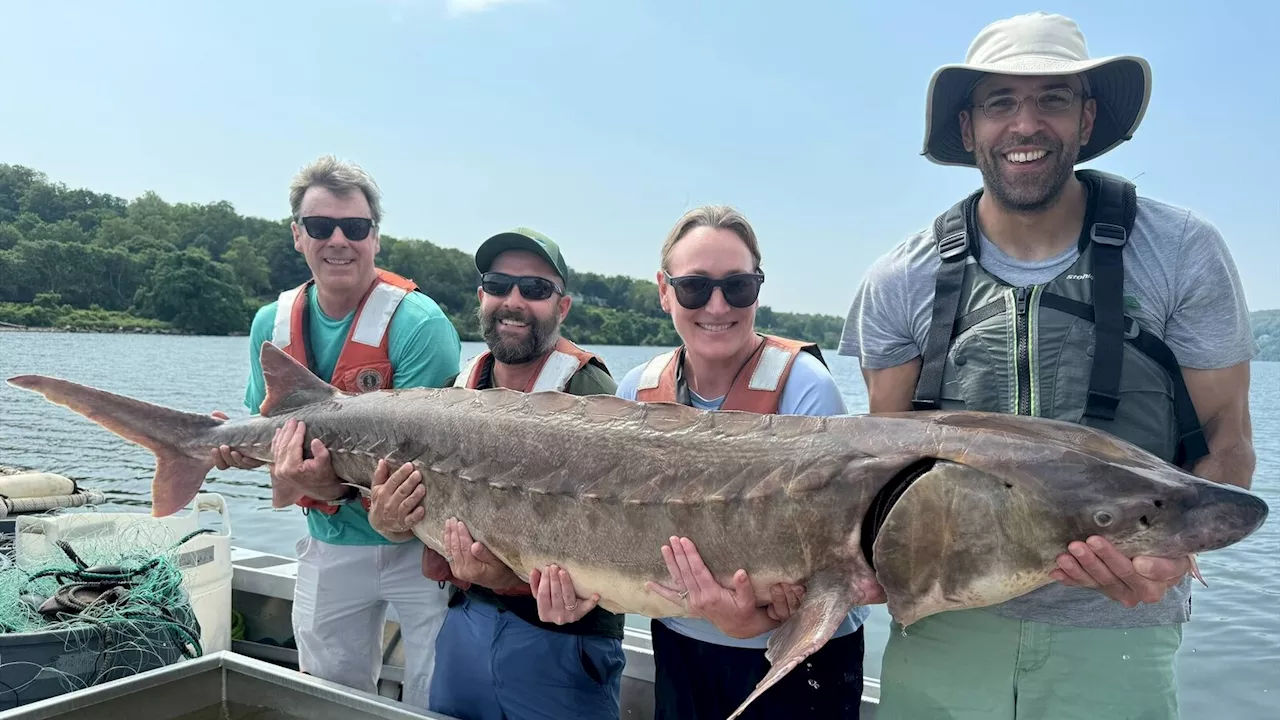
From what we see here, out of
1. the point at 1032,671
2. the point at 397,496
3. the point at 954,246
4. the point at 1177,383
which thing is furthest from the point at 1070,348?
the point at 397,496

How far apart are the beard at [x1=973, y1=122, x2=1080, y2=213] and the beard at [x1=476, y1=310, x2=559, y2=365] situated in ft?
6.45

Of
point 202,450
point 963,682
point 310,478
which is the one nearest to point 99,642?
point 202,450

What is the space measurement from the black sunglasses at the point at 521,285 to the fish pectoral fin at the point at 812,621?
1936mm

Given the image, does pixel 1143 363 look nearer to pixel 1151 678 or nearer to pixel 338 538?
pixel 1151 678

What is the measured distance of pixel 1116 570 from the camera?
2.21m

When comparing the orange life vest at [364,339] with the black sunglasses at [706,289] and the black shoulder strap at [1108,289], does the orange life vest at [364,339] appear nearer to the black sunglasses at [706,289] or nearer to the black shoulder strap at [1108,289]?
the black sunglasses at [706,289]

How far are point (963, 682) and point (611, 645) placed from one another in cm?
140

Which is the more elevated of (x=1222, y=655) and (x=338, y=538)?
(x=338, y=538)

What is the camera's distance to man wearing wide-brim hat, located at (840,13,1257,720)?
2.64 meters

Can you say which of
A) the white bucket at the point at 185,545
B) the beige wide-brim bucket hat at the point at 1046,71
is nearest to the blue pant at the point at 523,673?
the white bucket at the point at 185,545

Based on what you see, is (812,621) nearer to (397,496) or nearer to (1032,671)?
(1032,671)

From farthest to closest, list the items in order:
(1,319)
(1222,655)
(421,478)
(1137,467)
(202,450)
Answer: (1,319)
(1222,655)
(202,450)
(421,478)
(1137,467)

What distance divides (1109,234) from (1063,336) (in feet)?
1.20

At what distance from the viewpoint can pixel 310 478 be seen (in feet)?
12.0
